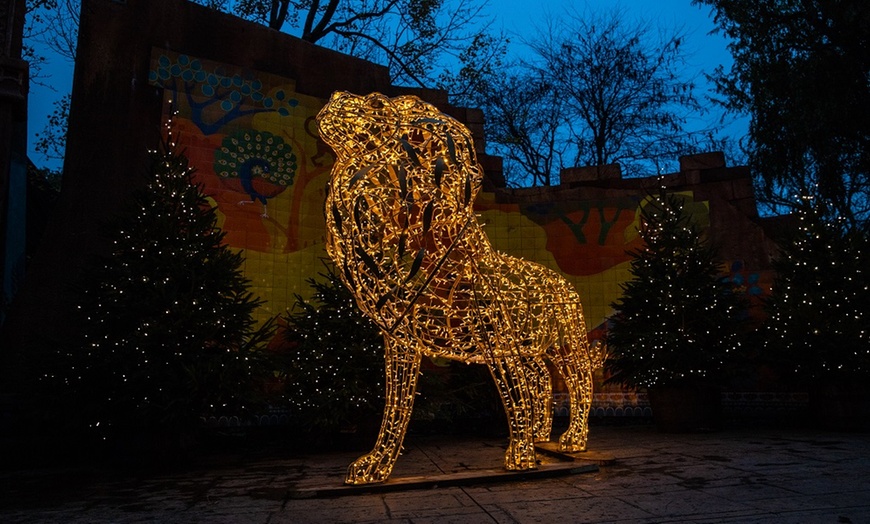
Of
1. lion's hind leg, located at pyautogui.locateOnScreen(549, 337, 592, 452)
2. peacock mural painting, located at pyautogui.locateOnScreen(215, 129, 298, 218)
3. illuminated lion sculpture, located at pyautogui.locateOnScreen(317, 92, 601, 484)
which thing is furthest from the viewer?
peacock mural painting, located at pyautogui.locateOnScreen(215, 129, 298, 218)

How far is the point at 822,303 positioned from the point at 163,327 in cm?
822

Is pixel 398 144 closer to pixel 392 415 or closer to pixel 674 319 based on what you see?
pixel 392 415

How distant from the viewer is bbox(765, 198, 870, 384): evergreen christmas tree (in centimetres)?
805

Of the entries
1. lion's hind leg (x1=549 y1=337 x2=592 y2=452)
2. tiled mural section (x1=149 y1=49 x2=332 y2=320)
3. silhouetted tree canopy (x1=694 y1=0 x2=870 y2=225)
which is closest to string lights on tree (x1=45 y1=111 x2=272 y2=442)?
tiled mural section (x1=149 y1=49 x2=332 y2=320)

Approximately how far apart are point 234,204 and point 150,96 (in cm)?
190

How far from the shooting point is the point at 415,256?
187 inches

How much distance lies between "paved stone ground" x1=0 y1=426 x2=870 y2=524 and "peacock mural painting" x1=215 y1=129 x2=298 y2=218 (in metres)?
3.96

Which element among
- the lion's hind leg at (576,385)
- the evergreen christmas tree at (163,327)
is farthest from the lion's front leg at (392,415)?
the evergreen christmas tree at (163,327)

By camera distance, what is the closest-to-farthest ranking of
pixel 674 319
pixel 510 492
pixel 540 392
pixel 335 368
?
1. pixel 510 492
2. pixel 540 392
3. pixel 335 368
4. pixel 674 319

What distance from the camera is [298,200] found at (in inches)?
371

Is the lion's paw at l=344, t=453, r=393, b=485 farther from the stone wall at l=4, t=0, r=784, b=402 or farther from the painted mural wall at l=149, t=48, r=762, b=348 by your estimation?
the painted mural wall at l=149, t=48, r=762, b=348

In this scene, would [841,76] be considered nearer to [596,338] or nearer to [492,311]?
[596,338]

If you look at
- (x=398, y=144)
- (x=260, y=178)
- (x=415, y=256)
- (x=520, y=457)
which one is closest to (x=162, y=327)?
(x=260, y=178)

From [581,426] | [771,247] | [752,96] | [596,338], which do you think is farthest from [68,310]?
[752,96]
